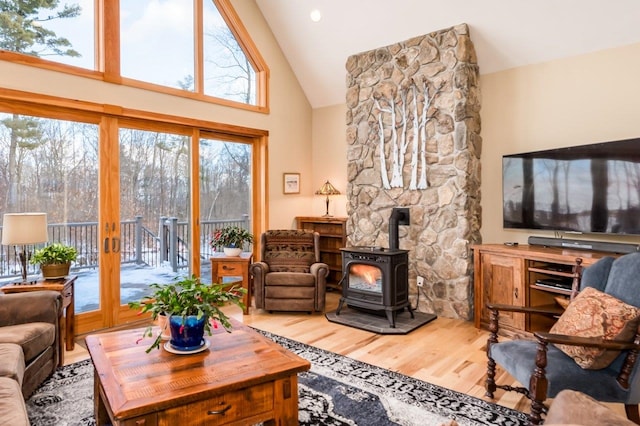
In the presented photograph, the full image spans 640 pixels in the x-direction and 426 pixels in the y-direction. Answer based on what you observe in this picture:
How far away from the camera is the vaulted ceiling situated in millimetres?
3713

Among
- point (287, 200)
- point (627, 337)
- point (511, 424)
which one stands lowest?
point (511, 424)

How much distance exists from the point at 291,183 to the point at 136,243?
2.33 metres

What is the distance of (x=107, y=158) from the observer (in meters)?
4.20

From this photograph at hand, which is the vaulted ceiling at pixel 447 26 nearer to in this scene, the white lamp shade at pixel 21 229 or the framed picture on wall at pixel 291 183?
the framed picture on wall at pixel 291 183

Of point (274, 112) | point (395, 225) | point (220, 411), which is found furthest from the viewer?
point (274, 112)

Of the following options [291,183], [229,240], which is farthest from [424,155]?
[229,240]

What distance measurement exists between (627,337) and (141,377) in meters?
2.41

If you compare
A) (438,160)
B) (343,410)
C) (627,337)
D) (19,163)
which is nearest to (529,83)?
(438,160)

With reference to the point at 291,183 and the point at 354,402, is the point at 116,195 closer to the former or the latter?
the point at 291,183

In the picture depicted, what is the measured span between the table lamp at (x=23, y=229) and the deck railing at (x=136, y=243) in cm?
66

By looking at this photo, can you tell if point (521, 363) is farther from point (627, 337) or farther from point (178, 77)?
point (178, 77)

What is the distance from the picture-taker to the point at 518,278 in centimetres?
384

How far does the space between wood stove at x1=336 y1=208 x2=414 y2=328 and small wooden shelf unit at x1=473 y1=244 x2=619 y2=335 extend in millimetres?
745

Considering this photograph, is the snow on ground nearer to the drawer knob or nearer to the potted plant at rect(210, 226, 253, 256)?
the potted plant at rect(210, 226, 253, 256)
